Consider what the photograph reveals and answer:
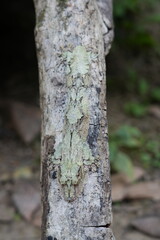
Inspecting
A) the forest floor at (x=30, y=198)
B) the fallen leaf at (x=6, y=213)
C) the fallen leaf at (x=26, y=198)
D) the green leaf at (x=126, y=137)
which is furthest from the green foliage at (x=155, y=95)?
the fallen leaf at (x=6, y=213)

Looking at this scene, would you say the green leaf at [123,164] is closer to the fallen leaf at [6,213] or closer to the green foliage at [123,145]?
the green foliage at [123,145]

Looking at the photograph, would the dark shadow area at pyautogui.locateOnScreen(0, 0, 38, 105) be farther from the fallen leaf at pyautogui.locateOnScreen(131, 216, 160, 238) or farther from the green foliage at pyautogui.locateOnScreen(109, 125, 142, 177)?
the fallen leaf at pyautogui.locateOnScreen(131, 216, 160, 238)

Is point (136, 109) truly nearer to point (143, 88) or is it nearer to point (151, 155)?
point (143, 88)

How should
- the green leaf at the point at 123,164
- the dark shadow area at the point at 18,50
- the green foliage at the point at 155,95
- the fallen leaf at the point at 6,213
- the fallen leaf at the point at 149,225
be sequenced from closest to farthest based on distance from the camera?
the fallen leaf at the point at 149,225 < the fallen leaf at the point at 6,213 < the green leaf at the point at 123,164 < the green foliage at the point at 155,95 < the dark shadow area at the point at 18,50

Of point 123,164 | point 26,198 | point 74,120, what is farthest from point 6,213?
point 74,120

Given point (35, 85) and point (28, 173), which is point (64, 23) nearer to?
point (28, 173)

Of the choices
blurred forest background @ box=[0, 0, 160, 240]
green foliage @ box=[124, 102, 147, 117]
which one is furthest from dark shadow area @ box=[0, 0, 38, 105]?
green foliage @ box=[124, 102, 147, 117]
